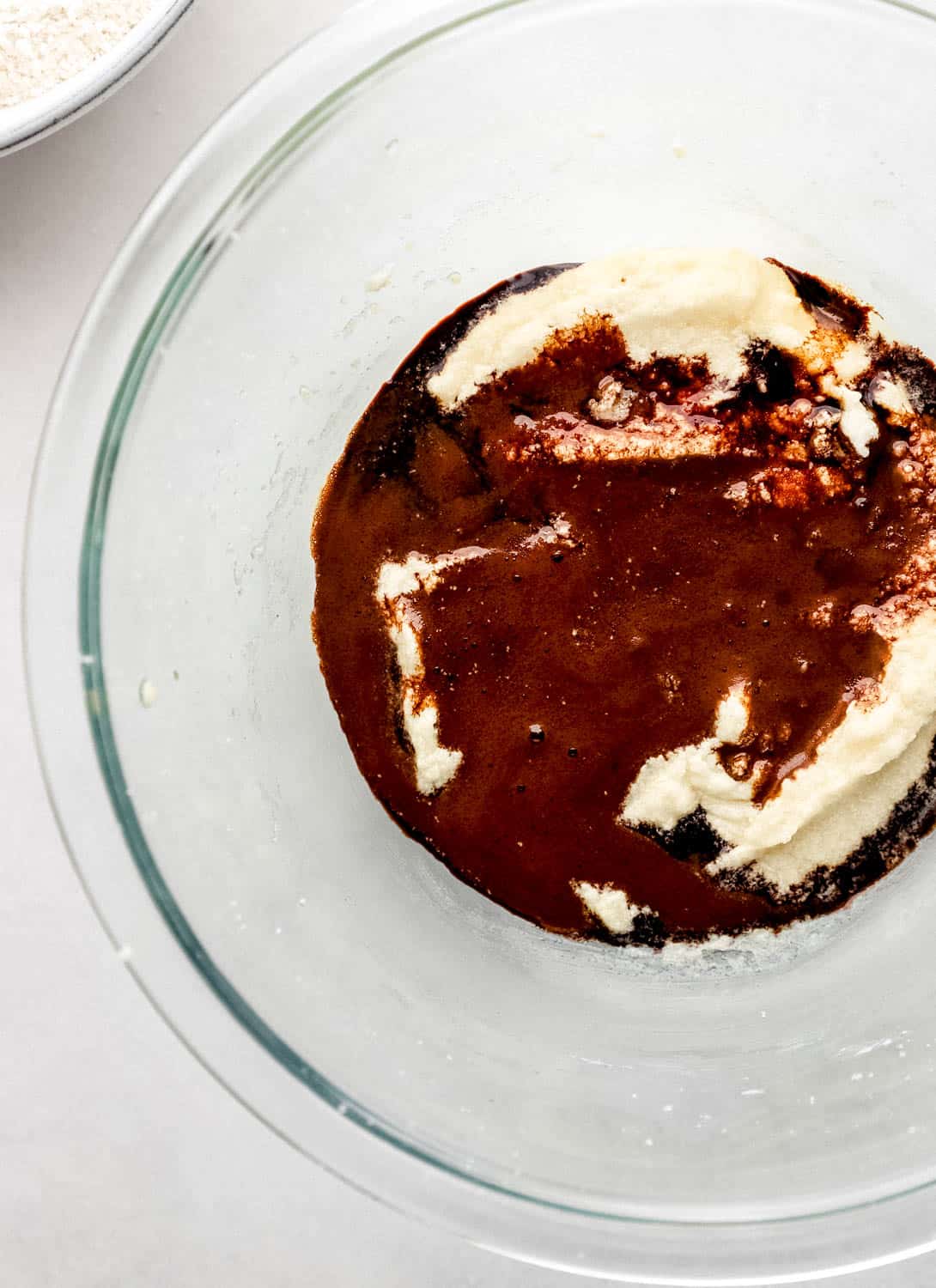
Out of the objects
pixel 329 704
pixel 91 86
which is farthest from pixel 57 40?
pixel 329 704

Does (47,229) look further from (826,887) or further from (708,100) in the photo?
(826,887)

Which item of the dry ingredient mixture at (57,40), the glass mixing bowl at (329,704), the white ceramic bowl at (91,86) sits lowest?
the glass mixing bowl at (329,704)

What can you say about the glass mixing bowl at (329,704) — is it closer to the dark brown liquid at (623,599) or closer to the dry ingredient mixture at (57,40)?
the dark brown liquid at (623,599)

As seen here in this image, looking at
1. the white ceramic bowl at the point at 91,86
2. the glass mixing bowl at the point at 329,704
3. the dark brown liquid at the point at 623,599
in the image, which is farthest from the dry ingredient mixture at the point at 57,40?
the dark brown liquid at the point at 623,599

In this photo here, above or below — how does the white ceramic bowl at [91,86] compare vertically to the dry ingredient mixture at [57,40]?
below

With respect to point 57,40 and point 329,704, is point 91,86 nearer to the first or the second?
point 57,40

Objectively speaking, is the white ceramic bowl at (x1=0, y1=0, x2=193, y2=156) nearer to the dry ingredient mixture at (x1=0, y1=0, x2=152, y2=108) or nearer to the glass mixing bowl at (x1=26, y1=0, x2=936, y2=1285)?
the dry ingredient mixture at (x1=0, y1=0, x2=152, y2=108)

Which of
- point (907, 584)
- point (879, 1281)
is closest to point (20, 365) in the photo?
point (907, 584)
